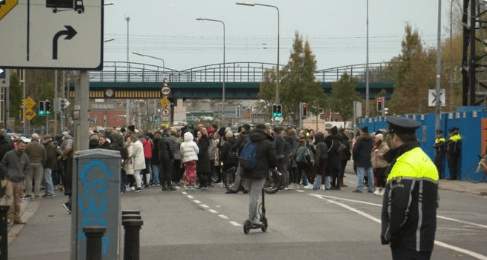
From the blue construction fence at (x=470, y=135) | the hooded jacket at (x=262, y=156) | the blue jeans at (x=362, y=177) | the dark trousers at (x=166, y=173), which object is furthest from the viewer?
the blue construction fence at (x=470, y=135)

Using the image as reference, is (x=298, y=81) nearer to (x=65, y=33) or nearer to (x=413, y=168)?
(x=65, y=33)

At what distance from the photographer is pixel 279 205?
2117 cm

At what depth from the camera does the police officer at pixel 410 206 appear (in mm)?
6508

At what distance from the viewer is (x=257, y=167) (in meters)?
14.9

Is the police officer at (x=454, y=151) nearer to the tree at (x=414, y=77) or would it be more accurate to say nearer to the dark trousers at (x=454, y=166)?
the dark trousers at (x=454, y=166)

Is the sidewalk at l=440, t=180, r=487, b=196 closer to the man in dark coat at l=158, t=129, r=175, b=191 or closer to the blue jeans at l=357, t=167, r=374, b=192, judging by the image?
the blue jeans at l=357, t=167, r=374, b=192

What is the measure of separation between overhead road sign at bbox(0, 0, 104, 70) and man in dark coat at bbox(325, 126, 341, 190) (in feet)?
62.1

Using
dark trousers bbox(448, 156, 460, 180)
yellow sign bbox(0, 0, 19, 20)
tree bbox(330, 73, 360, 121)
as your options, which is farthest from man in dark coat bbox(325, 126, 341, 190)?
tree bbox(330, 73, 360, 121)

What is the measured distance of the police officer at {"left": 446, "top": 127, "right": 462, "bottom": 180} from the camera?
102ft

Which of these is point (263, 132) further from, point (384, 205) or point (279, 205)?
point (384, 205)

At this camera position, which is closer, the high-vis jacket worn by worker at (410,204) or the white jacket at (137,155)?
the high-vis jacket worn by worker at (410,204)

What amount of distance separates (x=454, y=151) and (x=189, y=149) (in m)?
9.37

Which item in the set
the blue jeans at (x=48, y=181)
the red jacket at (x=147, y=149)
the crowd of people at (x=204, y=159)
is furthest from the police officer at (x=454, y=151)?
the blue jeans at (x=48, y=181)

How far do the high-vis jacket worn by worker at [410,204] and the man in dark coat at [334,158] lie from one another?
20.3 metres
